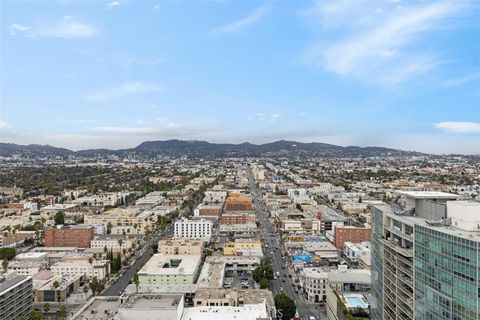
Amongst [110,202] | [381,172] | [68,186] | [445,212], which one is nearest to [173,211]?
[110,202]

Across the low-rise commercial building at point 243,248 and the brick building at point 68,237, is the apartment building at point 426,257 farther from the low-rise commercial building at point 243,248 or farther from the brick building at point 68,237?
the brick building at point 68,237

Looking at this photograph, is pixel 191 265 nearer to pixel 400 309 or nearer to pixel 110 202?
pixel 400 309

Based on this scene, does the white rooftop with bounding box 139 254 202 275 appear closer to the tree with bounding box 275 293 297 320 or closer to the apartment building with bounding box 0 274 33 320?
the apartment building with bounding box 0 274 33 320

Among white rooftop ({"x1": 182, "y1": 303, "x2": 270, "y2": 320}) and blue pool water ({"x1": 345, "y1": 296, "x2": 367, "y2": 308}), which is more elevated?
white rooftop ({"x1": 182, "y1": 303, "x2": 270, "y2": 320})

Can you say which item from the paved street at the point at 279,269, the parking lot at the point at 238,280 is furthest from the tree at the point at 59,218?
the parking lot at the point at 238,280

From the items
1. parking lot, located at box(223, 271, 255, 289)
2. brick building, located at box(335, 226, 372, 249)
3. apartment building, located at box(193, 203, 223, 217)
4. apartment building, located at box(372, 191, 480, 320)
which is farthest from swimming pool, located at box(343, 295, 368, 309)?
apartment building, located at box(193, 203, 223, 217)
